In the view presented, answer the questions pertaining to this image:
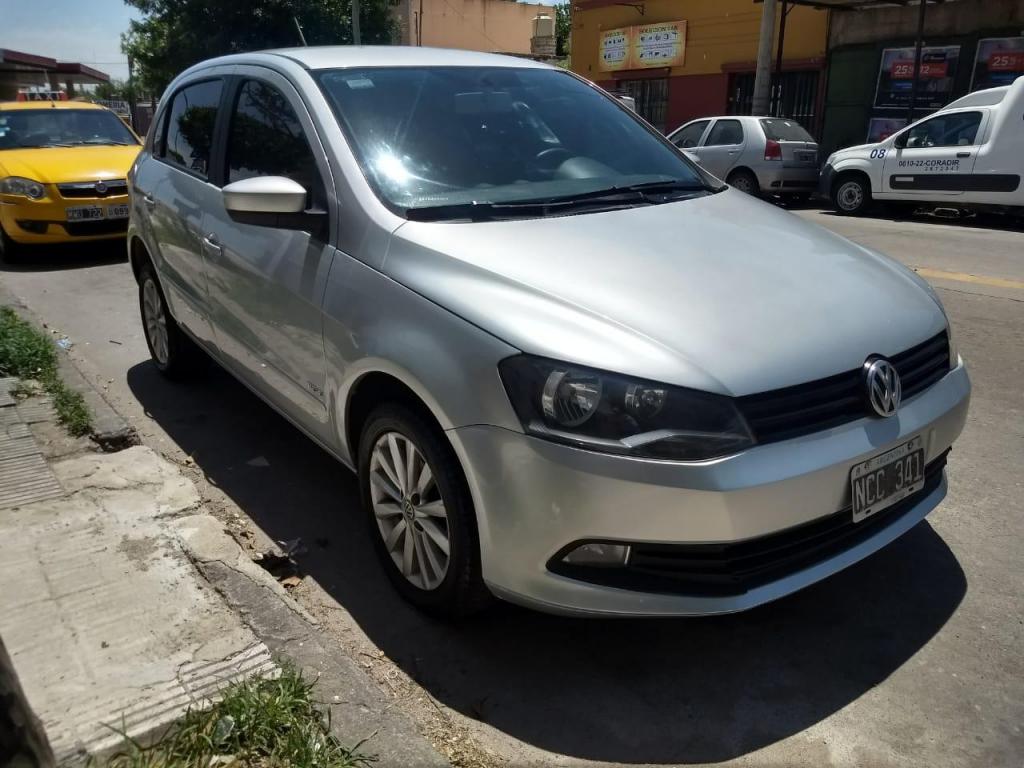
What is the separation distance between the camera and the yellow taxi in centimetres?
865

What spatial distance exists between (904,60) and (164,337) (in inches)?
685

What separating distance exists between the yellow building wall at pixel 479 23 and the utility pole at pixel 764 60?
75.4 feet

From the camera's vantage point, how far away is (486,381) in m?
2.34

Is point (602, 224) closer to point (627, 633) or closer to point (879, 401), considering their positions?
point (879, 401)

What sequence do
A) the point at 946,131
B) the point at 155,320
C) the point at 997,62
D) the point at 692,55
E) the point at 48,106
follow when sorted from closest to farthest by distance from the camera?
the point at 155,320
the point at 48,106
the point at 946,131
the point at 997,62
the point at 692,55

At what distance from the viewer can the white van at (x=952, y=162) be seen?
1184 cm

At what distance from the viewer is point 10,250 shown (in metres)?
9.21

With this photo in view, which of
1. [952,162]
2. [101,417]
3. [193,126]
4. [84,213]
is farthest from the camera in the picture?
[952,162]

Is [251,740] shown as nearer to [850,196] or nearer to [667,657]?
[667,657]

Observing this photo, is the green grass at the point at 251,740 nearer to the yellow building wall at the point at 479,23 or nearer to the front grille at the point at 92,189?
the front grille at the point at 92,189

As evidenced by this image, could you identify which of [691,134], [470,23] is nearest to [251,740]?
[691,134]

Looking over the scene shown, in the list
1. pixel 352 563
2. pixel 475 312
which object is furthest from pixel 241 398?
pixel 475 312

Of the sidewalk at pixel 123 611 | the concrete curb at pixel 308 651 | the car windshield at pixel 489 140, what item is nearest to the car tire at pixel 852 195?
the car windshield at pixel 489 140

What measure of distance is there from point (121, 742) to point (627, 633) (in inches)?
59.0
